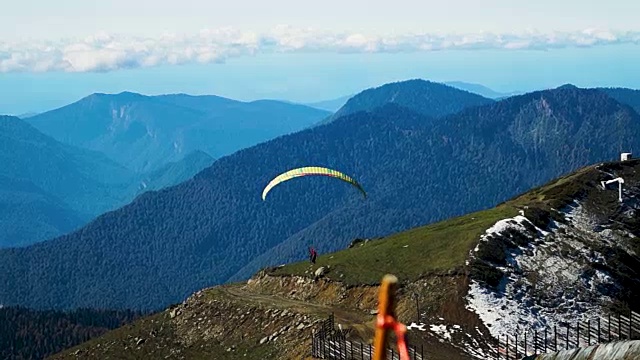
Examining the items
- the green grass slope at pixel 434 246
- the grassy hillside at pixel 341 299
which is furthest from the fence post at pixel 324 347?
the green grass slope at pixel 434 246

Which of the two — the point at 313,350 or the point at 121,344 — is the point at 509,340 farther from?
the point at 121,344

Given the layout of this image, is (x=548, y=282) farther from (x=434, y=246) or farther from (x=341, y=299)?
(x=341, y=299)

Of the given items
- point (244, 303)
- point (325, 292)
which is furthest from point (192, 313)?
point (325, 292)

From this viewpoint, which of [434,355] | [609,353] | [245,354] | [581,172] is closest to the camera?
[609,353]

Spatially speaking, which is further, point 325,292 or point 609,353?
point 325,292

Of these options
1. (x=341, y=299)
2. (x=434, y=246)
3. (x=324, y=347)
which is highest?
(x=324, y=347)

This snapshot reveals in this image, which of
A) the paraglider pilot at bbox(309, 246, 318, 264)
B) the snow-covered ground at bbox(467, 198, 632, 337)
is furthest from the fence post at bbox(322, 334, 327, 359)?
the paraglider pilot at bbox(309, 246, 318, 264)

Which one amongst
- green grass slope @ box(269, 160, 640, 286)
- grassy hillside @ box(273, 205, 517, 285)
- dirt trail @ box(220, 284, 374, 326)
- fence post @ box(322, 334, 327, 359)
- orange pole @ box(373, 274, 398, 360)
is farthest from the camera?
green grass slope @ box(269, 160, 640, 286)

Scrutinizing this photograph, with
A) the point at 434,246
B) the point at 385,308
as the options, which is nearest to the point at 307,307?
the point at 434,246

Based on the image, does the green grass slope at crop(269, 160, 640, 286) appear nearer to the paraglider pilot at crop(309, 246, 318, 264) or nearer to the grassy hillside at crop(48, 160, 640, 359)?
the grassy hillside at crop(48, 160, 640, 359)

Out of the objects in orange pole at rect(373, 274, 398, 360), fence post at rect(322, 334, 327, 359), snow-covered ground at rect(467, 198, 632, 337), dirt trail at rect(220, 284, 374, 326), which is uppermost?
orange pole at rect(373, 274, 398, 360)

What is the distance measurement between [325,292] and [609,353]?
176ft

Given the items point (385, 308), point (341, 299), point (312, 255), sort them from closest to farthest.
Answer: point (385, 308)
point (341, 299)
point (312, 255)

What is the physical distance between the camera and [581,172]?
135625 mm
